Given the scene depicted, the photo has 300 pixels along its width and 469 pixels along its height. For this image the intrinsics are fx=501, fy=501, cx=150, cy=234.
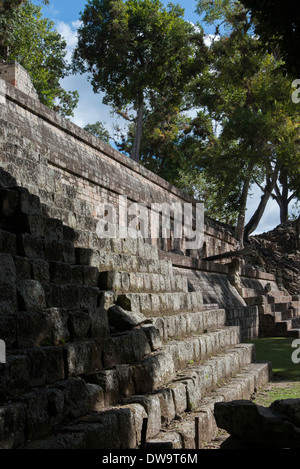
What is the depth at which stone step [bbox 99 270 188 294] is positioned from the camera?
20.1ft

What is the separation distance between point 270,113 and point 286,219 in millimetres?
15469

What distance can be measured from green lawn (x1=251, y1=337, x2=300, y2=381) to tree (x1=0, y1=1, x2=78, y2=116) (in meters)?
18.4

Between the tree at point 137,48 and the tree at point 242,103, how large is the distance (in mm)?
1752

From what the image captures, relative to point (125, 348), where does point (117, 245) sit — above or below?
above

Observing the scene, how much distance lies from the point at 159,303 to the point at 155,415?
2664 millimetres

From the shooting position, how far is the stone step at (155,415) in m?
3.43

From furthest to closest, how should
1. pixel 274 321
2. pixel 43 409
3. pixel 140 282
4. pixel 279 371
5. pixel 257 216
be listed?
pixel 257 216, pixel 274 321, pixel 279 371, pixel 140 282, pixel 43 409

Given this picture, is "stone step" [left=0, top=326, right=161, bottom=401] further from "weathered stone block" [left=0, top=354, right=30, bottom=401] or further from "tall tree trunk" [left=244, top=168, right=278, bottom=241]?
"tall tree trunk" [left=244, top=168, right=278, bottom=241]

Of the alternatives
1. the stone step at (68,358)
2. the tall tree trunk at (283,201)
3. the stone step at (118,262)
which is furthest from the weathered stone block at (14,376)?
the tall tree trunk at (283,201)

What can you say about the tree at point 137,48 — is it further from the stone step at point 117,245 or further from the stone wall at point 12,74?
the stone step at point 117,245

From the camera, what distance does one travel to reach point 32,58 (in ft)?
85.1

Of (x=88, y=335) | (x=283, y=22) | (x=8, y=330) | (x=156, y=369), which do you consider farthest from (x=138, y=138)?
(x=8, y=330)

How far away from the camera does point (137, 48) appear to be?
25.4 metres

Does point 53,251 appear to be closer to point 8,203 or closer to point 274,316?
point 8,203
